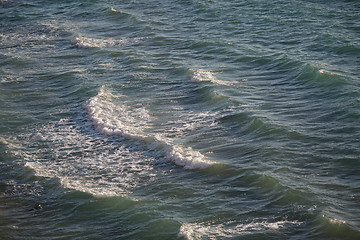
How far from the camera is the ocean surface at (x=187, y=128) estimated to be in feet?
34.6

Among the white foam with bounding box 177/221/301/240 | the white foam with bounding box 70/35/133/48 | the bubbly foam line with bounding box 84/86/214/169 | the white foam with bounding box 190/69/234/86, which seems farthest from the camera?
the white foam with bounding box 70/35/133/48

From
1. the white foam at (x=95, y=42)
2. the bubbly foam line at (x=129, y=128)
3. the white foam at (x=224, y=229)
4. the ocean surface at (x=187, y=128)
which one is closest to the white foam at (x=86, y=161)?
the ocean surface at (x=187, y=128)

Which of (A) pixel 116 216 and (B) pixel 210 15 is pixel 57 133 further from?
(B) pixel 210 15

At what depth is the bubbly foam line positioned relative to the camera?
13.0m

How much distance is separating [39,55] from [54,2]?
12.4 meters

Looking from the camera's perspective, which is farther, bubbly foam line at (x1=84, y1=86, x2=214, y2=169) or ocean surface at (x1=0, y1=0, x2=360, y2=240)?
bubbly foam line at (x1=84, y1=86, x2=214, y2=169)

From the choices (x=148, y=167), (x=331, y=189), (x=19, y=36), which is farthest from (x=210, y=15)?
(x=331, y=189)

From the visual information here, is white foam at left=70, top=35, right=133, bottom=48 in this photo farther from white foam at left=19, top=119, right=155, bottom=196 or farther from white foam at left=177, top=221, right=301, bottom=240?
white foam at left=177, top=221, right=301, bottom=240

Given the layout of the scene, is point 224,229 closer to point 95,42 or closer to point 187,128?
point 187,128

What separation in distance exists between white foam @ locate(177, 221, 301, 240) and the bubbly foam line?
2.66m

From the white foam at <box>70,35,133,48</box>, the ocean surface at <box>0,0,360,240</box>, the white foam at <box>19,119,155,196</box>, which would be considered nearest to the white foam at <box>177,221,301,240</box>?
the ocean surface at <box>0,0,360,240</box>

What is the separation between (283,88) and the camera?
1727cm

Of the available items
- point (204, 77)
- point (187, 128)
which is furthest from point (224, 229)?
point (204, 77)

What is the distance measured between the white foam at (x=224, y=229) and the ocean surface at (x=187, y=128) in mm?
37
